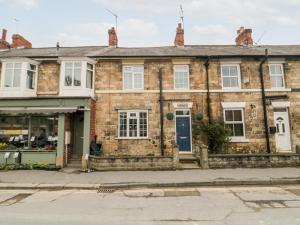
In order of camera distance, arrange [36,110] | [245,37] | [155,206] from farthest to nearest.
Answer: [245,37] → [36,110] → [155,206]

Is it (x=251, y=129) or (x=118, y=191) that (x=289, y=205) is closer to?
(x=118, y=191)

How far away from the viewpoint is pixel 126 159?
37.4 ft

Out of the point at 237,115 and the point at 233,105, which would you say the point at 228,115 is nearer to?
the point at 237,115

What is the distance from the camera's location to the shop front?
1248cm

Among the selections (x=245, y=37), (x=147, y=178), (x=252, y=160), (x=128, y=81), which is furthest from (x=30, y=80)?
(x=245, y=37)

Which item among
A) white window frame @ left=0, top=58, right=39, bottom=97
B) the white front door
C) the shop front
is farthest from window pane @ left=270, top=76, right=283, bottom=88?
white window frame @ left=0, top=58, right=39, bottom=97

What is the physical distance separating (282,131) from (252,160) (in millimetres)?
4530

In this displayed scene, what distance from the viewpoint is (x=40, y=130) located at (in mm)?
13445

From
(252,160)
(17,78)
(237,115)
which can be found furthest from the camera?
(237,115)

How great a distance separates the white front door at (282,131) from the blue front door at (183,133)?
18.5ft

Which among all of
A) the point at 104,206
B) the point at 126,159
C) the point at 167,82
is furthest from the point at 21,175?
the point at 167,82

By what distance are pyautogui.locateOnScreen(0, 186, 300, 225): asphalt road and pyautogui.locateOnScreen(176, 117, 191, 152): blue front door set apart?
5888 millimetres

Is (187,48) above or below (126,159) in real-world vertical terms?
above

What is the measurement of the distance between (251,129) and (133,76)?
843 cm
